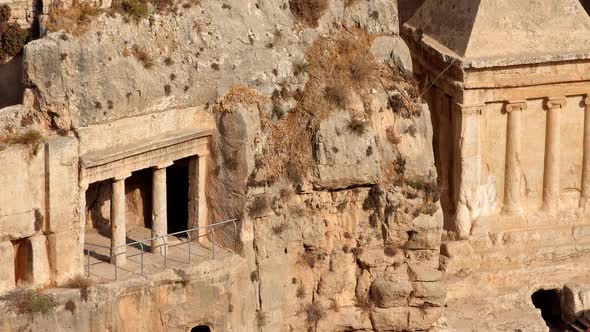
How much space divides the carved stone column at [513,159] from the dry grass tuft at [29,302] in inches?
481

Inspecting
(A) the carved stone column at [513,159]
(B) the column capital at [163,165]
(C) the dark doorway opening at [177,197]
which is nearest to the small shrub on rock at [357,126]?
(C) the dark doorway opening at [177,197]

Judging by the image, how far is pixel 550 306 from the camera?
153 ft

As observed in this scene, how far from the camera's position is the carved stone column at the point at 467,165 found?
44.8 meters

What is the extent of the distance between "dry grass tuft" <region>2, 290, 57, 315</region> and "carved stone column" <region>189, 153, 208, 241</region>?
14.0 feet

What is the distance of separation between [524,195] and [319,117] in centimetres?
679

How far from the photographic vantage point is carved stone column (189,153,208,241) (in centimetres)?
4062

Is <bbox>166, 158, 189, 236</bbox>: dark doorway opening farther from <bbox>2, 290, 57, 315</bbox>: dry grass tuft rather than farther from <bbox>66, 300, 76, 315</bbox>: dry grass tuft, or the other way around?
<bbox>2, 290, 57, 315</bbox>: dry grass tuft

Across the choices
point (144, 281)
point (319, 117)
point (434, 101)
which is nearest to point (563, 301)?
point (434, 101)

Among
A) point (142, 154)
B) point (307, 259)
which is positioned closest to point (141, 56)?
point (142, 154)

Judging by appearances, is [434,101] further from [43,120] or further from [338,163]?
[43,120]

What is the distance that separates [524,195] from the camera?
151 feet

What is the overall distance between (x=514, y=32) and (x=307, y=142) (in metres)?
6.49

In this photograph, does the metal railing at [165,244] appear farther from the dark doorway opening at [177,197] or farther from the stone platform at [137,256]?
the dark doorway opening at [177,197]

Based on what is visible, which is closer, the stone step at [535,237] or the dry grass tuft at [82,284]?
the dry grass tuft at [82,284]
